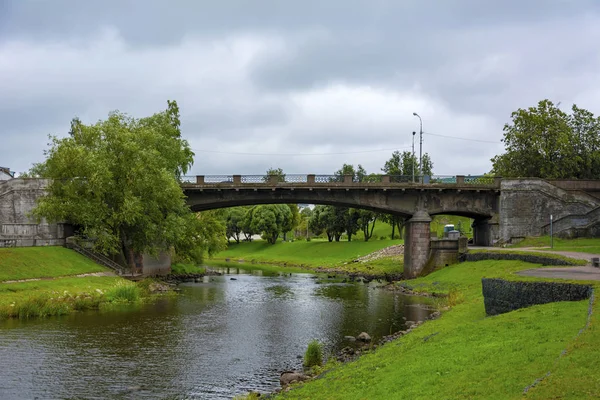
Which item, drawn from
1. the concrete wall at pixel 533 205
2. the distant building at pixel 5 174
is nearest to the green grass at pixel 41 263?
the concrete wall at pixel 533 205

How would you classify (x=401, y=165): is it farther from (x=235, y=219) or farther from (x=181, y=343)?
(x=181, y=343)

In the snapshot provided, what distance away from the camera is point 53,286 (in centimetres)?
4022

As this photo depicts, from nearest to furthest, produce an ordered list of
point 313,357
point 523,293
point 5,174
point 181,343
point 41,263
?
point 313,357
point 523,293
point 181,343
point 41,263
point 5,174

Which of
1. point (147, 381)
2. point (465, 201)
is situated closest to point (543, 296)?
point (147, 381)

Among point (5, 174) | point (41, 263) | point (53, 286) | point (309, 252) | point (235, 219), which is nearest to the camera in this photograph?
point (53, 286)

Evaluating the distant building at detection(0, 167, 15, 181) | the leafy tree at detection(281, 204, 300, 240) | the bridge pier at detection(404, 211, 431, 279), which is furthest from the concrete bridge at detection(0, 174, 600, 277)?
the leafy tree at detection(281, 204, 300, 240)

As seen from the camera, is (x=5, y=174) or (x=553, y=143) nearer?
(x=553, y=143)

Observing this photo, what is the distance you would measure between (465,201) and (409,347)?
47.9 meters

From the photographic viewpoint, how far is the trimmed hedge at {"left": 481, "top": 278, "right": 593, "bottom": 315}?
21984 millimetres

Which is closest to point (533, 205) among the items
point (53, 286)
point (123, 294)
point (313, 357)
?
point (123, 294)

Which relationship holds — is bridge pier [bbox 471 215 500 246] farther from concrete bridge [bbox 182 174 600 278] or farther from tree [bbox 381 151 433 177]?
tree [bbox 381 151 433 177]

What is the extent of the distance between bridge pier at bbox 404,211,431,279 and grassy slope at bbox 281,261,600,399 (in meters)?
40.5

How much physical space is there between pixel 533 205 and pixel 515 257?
21.4m

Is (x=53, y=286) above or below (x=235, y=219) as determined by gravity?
below
